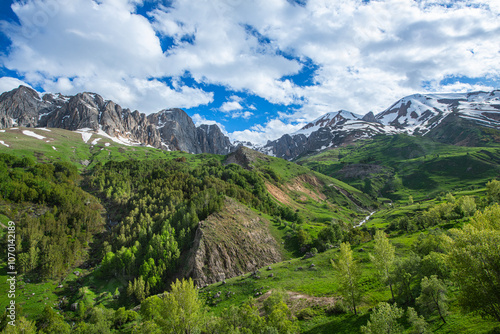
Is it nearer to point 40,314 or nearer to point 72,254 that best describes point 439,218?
point 40,314

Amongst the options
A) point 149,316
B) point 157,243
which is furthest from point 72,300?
point 149,316

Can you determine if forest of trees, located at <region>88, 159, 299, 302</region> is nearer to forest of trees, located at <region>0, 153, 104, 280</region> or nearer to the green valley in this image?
the green valley

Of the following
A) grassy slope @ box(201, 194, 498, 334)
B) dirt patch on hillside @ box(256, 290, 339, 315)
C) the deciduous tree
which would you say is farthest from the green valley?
dirt patch on hillside @ box(256, 290, 339, 315)

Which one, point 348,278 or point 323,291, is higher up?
point 348,278

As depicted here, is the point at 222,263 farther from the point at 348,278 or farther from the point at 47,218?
the point at 47,218

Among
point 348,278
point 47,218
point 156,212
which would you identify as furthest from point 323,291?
point 47,218

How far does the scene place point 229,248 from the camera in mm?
89875

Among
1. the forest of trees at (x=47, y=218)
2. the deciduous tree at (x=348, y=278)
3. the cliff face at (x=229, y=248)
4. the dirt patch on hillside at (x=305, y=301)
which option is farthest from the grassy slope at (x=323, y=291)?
the forest of trees at (x=47, y=218)

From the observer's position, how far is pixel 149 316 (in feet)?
175

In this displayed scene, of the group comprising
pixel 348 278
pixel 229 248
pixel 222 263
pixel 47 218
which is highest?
pixel 47 218

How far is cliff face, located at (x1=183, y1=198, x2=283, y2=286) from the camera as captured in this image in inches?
3177

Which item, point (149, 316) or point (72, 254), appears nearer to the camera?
point (149, 316)

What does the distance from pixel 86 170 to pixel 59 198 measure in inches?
3638

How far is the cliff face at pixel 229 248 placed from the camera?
80688mm
